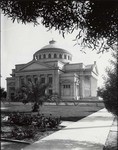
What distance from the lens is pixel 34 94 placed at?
908 inches

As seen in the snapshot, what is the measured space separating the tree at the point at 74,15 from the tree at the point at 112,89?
224cm

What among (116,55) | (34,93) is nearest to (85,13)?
(116,55)

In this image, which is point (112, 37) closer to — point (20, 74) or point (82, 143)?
point (82, 143)

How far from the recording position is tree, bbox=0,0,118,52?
4320 millimetres

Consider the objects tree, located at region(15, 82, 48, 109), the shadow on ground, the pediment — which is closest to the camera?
the shadow on ground

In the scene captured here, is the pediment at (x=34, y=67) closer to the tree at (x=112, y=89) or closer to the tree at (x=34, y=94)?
the tree at (x=34, y=94)

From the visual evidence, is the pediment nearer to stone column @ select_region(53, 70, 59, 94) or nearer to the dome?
stone column @ select_region(53, 70, 59, 94)

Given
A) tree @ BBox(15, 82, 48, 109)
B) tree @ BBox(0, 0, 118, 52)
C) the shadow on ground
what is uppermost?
tree @ BBox(0, 0, 118, 52)

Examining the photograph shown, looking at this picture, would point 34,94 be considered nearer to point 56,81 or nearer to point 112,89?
point 112,89

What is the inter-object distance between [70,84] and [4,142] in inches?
2174

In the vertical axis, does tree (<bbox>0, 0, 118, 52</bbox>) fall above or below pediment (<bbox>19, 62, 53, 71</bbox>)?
below

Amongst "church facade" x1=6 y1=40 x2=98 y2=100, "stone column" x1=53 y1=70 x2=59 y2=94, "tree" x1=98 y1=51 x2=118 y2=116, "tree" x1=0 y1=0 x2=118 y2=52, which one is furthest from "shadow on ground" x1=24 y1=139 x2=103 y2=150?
"stone column" x1=53 y1=70 x2=59 y2=94

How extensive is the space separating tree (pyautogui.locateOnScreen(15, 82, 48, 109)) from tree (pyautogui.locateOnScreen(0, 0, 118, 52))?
1827cm

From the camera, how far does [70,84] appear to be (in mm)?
63125
